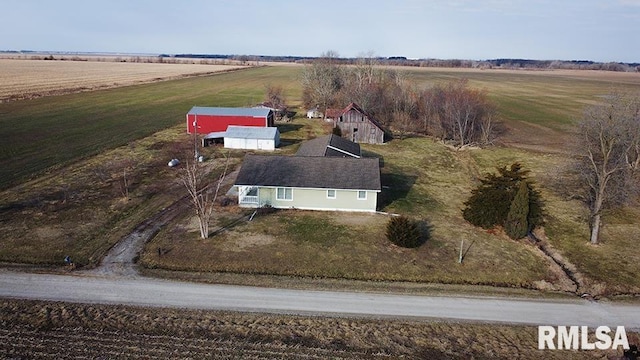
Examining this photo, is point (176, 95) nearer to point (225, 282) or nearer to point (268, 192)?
point (268, 192)

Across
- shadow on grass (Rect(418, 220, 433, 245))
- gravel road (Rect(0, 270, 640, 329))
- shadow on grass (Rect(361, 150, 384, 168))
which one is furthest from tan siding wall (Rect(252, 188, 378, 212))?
shadow on grass (Rect(361, 150, 384, 168))

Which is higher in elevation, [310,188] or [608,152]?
[608,152]

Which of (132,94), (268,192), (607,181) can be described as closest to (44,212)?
(268,192)

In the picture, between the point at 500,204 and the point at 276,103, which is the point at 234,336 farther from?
the point at 276,103

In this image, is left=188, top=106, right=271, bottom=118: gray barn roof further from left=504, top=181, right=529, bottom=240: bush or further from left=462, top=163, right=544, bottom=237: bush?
left=504, top=181, right=529, bottom=240: bush

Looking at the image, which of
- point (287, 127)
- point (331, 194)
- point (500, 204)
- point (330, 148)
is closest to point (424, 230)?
point (500, 204)

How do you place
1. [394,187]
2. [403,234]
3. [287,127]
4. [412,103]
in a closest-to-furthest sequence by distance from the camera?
[403,234] → [394,187] → [287,127] → [412,103]

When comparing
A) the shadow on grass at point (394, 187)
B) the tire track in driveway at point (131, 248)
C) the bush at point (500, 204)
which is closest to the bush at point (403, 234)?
the bush at point (500, 204)
